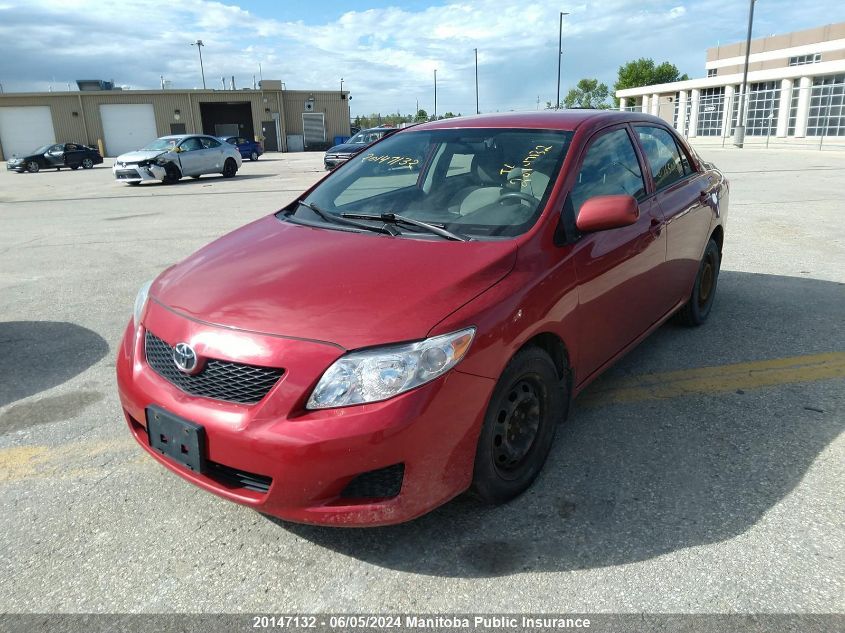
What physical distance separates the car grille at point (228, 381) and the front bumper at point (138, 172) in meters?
18.3

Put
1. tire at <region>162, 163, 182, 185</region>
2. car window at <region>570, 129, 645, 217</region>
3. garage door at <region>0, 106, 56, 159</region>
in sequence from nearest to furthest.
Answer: car window at <region>570, 129, 645, 217</region>
tire at <region>162, 163, 182, 185</region>
garage door at <region>0, 106, 56, 159</region>

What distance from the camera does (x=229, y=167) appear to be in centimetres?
2178

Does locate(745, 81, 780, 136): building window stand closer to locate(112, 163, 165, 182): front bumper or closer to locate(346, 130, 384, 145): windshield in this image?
locate(346, 130, 384, 145): windshield

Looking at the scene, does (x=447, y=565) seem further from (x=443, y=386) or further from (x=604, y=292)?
(x=604, y=292)

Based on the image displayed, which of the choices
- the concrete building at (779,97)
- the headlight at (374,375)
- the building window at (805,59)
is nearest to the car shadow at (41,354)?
the headlight at (374,375)

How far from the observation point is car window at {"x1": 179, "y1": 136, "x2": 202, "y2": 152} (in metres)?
19.7

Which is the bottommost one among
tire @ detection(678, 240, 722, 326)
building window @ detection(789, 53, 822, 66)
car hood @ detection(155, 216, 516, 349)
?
tire @ detection(678, 240, 722, 326)

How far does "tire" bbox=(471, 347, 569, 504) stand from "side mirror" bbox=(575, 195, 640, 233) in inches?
26.1

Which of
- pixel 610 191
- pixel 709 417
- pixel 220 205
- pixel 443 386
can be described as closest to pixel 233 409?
pixel 443 386

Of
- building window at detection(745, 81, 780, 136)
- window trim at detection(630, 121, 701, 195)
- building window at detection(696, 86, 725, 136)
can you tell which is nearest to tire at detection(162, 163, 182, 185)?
window trim at detection(630, 121, 701, 195)

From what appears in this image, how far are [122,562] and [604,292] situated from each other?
2.42 meters

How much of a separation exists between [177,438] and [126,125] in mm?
56019

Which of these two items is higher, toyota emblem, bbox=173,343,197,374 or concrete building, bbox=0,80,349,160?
concrete building, bbox=0,80,349,160

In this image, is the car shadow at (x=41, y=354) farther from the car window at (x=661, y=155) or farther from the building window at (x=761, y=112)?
the building window at (x=761, y=112)
